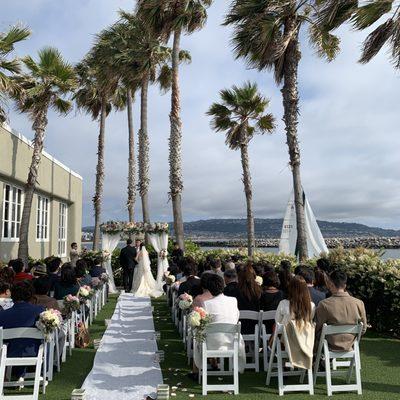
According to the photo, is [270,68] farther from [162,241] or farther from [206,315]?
[206,315]

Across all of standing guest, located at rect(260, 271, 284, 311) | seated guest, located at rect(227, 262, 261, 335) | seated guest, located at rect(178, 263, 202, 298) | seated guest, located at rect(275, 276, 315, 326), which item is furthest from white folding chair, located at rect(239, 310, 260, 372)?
seated guest, located at rect(178, 263, 202, 298)

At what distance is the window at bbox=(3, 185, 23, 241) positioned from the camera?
17281 mm

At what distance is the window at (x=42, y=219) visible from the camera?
21.6 m

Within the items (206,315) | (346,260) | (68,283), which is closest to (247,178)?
(346,260)

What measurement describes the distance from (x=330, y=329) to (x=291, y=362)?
0.65 metres

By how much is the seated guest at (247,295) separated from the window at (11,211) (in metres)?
A: 12.1

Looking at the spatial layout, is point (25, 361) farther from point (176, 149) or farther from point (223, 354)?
point (176, 149)

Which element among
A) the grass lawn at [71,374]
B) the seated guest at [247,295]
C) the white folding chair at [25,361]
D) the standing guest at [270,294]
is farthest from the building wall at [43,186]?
the standing guest at [270,294]

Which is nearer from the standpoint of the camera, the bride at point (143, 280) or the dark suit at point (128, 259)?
the bride at point (143, 280)

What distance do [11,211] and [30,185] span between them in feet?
6.21

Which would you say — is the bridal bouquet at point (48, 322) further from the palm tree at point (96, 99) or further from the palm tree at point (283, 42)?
the palm tree at point (96, 99)

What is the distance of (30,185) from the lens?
1634cm

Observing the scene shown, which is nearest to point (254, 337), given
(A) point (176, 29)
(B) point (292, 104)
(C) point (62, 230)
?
(B) point (292, 104)

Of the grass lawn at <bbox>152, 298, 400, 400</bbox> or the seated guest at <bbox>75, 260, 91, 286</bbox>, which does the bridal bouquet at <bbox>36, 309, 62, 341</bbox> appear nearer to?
the grass lawn at <bbox>152, 298, 400, 400</bbox>
